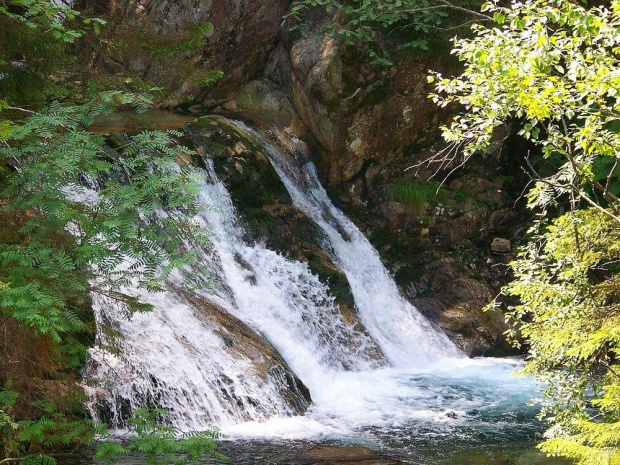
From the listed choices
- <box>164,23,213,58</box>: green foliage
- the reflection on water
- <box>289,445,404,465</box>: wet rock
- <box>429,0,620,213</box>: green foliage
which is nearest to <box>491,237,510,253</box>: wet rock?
the reflection on water

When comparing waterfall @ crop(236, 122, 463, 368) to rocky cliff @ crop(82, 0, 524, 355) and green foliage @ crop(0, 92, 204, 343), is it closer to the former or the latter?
rocky cliff @ crop(82, 0, 524, 355)

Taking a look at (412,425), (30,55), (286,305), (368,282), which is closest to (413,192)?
(368,282)

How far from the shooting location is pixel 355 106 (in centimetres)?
1357

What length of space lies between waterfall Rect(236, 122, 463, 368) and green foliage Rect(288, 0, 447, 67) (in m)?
2.64

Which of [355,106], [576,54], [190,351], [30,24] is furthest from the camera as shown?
[355,106]

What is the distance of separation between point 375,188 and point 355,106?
1758mm

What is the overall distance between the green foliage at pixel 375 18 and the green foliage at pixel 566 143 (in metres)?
8.06

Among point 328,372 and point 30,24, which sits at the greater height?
point 30,24

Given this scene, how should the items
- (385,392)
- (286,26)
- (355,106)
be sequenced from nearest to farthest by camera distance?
(385,392), (355,106), (286,26)

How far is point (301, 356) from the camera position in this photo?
9281 mm

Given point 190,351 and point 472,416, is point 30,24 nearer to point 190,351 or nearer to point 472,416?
point 190,351

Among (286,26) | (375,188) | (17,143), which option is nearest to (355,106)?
(375,188)

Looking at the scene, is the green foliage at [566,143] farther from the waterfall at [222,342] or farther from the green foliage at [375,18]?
the green foliage at [375,18]

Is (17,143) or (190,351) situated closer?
(17,143)
